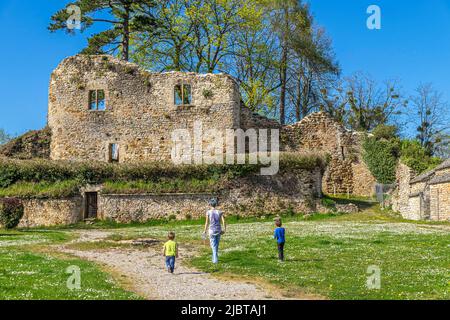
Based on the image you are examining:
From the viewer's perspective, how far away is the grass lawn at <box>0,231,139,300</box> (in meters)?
12.0

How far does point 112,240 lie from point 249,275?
10337mm

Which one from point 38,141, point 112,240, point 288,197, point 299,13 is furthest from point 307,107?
point 112,240

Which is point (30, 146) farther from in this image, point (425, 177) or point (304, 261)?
point (304, 261)

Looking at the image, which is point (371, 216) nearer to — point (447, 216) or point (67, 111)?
point (447, 216)

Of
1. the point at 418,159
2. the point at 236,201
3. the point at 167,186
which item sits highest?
the point at 418,159

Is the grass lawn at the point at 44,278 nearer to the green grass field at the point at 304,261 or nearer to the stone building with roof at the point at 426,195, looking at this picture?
the green grass field at the point at 304,261

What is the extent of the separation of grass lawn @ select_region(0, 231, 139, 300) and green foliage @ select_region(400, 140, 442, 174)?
24.1 m

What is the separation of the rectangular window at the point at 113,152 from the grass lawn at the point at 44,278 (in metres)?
19.1

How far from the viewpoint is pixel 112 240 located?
23891mm

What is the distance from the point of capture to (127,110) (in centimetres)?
4069

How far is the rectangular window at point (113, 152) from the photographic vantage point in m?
40.9

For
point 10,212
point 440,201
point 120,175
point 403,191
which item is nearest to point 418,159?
point 403,191

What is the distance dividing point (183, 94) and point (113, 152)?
6.95 meters

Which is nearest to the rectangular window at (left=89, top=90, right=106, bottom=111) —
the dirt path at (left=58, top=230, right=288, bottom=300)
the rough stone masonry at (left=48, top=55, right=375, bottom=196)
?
the rough stone masonry at (left=48, top=55, right=375, bottom=196)
